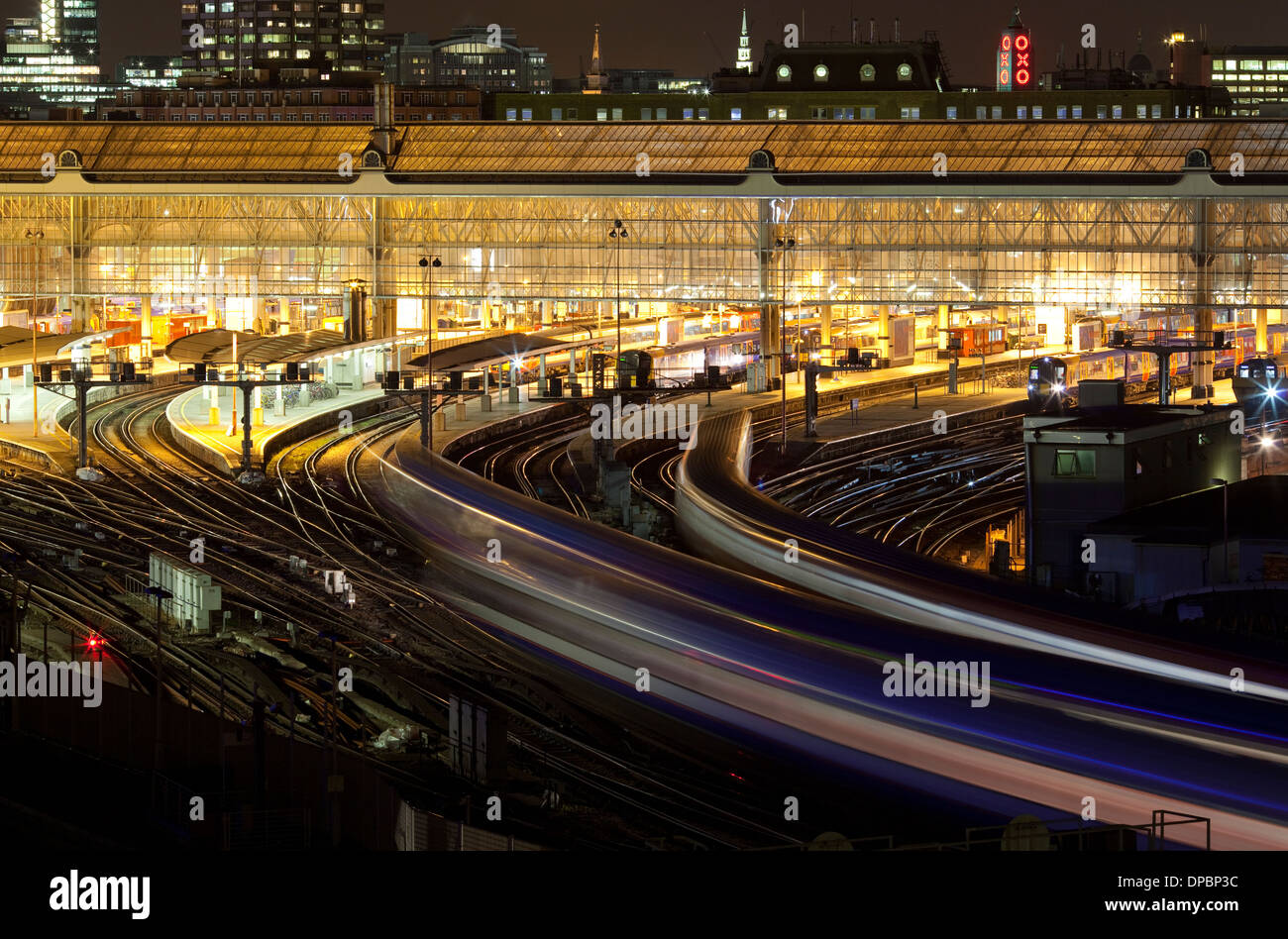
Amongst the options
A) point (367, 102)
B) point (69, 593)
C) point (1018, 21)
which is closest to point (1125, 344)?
point (69, 593)

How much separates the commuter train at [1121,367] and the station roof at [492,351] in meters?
19.1

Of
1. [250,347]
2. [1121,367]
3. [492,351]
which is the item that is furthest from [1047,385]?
[250,347]

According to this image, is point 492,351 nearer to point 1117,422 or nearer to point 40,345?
point 40,345

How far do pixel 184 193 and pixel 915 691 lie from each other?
6891 centimetres

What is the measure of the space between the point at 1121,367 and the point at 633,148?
2377 cm

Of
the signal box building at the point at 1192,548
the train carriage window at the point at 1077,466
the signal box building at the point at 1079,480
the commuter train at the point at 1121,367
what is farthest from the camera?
the commuter train at the point at 1121,367

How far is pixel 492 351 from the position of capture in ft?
255

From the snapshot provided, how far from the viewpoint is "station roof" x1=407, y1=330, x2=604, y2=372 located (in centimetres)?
7456

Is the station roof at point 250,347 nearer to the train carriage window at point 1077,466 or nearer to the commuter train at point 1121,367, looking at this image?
the commuter train at point 1121,367

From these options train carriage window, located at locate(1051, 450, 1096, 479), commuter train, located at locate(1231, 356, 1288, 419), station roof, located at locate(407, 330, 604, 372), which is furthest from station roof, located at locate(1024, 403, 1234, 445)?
station roof, located at locate(407, 330, 604, 372)

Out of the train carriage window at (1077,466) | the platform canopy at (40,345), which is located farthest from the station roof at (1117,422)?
the platform canopy at (40,345)

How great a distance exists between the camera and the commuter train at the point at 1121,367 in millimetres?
A: 69375
